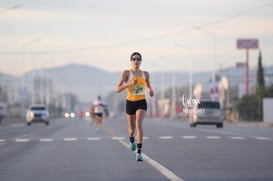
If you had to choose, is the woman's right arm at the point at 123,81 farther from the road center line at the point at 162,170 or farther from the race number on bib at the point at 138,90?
the road center line at the point at 162,170

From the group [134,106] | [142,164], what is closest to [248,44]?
[134,106]

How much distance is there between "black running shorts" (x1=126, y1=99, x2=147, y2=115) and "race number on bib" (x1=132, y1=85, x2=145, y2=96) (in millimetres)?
170

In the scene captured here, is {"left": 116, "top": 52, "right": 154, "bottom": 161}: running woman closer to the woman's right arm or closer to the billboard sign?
the woman's right arm

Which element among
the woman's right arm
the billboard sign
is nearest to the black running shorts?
the woman's right arm

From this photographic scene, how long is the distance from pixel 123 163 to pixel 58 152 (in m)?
5.12

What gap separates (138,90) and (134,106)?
0.37m

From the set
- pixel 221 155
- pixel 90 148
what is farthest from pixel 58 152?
pixel 221 155

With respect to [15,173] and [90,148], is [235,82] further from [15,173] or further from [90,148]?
[15,173]

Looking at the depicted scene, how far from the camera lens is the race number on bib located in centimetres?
1852

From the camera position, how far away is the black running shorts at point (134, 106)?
18.5m

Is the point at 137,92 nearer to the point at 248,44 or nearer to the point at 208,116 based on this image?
the point at 208,116

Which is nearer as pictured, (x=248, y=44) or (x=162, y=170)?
(x=162, y=170)

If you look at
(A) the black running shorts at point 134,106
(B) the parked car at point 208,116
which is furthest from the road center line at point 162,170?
(B) the parked car at point 208,116

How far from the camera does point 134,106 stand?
18.6 meters
